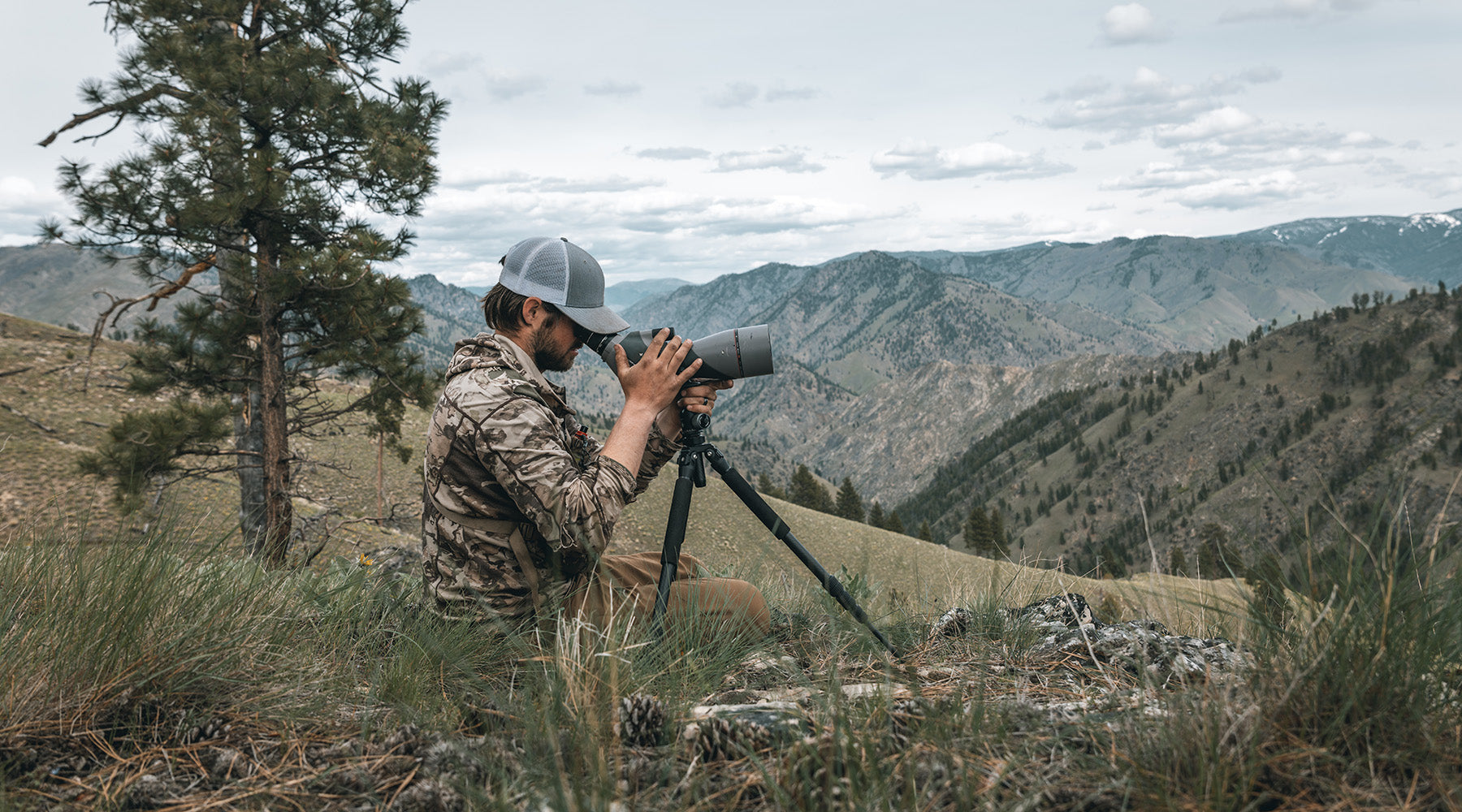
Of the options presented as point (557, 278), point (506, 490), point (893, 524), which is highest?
point (557, 278)

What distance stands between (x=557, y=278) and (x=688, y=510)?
123cm

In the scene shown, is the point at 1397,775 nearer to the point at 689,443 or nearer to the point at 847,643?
the point at 847,643

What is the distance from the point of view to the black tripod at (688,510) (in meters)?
3.36

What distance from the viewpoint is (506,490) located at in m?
3.11

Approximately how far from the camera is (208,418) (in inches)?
416

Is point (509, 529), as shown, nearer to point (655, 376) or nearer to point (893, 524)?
point (655, 376)

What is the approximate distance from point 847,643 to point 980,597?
113 centimetres

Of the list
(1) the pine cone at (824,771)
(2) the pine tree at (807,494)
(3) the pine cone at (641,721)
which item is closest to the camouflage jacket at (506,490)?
(3) the pine cone at (641,721)

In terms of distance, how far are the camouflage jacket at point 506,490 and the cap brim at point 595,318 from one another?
278mm

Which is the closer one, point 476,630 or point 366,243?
point 476,630

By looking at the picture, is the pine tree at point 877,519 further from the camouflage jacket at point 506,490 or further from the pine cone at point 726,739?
the pine cone at point 726,739

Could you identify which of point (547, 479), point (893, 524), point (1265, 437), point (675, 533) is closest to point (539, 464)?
point (547, 479)

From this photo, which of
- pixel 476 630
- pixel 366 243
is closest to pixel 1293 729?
pixel 476 630

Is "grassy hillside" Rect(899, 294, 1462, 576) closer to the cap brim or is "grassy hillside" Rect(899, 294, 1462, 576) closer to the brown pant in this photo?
the brown pant
